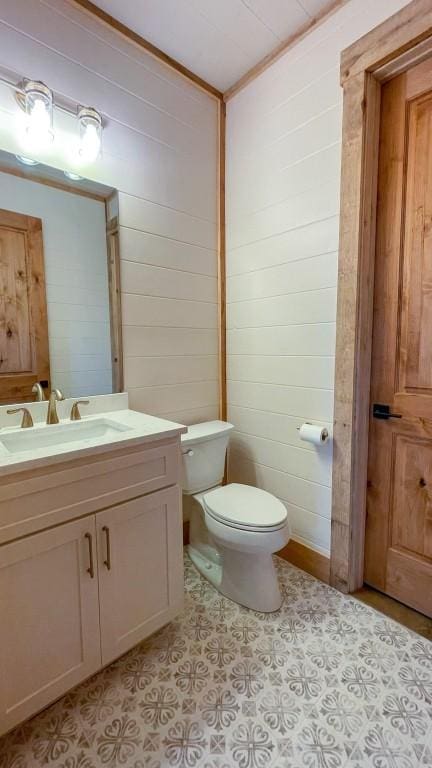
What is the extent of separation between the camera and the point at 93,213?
1609 millimetres

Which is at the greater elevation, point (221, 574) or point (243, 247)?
point (243, 247)

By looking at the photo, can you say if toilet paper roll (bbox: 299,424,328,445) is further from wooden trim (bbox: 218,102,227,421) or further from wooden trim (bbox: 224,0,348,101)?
wooden trim (bbox: 224,0,348,101)

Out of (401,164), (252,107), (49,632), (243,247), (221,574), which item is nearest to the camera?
(49,632)

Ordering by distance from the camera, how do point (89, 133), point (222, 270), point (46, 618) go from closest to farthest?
point (46, 618)
point (89, 133)
point (222, 270)

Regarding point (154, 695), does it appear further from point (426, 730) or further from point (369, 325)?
point (369, 325)

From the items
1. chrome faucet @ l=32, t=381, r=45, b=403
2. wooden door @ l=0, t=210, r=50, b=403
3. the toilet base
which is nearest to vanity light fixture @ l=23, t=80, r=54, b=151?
wooden door @ l=0, t=210, r=50, b=403

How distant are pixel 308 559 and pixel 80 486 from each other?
4.18ft

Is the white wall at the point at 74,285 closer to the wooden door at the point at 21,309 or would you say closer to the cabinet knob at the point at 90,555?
the wooden door at the point at 21,309

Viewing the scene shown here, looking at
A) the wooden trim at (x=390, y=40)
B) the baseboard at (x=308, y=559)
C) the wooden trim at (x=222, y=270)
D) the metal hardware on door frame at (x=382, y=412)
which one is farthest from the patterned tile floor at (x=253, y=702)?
the wooden trim at (x=390, y=40)

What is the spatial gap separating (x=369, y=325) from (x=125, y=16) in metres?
1.72

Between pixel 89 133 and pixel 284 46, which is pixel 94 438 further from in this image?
pixel 284 46

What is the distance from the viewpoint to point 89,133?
1.48 m

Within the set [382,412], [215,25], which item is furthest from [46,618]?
[215,25]

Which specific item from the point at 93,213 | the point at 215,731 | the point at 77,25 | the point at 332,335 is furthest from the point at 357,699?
the point at 77,25
